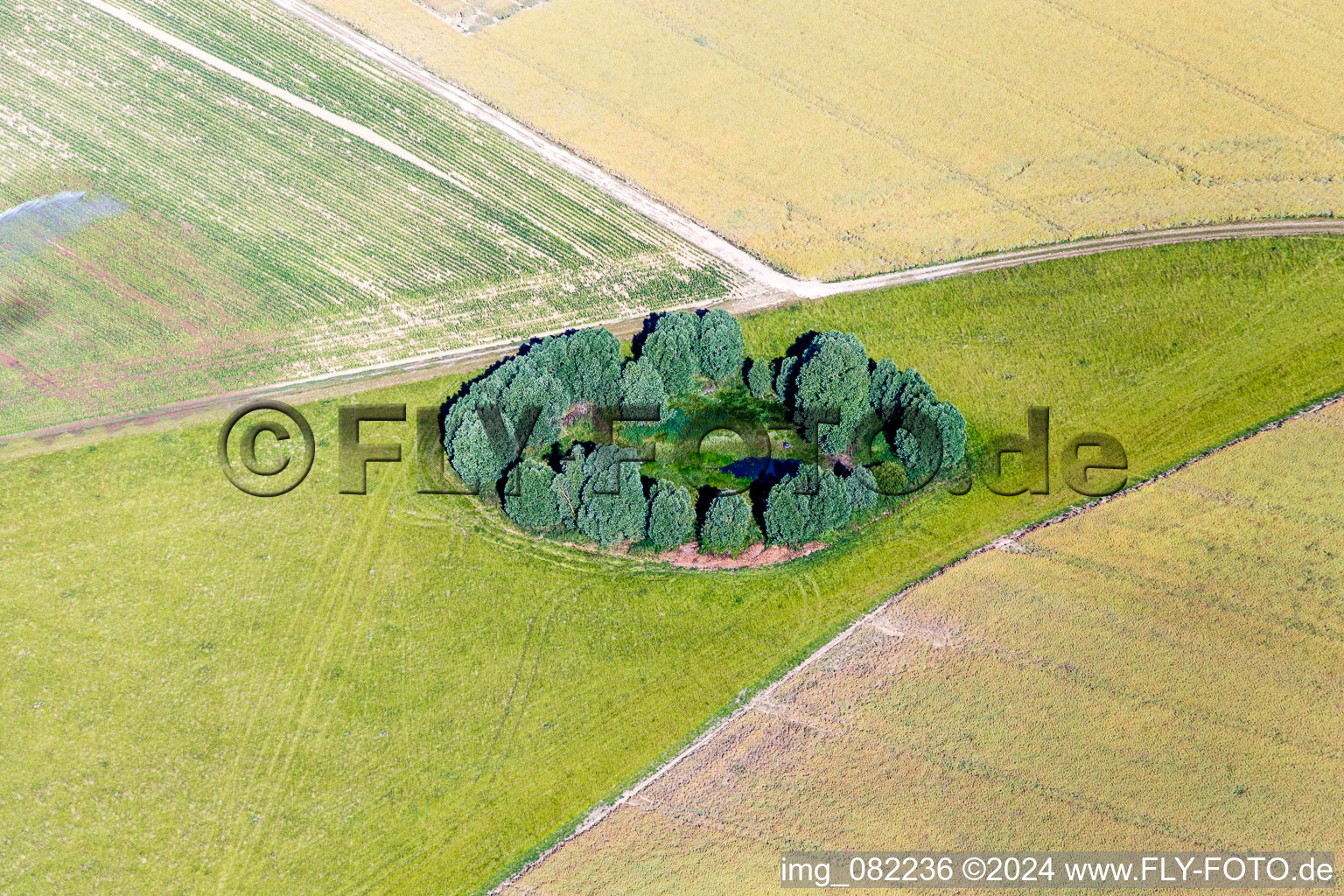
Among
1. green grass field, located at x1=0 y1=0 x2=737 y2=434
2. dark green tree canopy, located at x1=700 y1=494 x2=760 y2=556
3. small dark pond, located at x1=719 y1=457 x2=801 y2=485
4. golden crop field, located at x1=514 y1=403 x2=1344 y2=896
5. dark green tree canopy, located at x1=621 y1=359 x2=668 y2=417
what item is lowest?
golden crop field, located at x1=514 y1=403 x2=1344 y2=896

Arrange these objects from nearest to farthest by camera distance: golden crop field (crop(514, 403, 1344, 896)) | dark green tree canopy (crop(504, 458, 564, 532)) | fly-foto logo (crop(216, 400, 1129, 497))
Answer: golden crop field (crop(514, 403, 1344, 896)) < dark green tree canopy (crop(504, 458, 564, 532)) < fly-foto logo (crop(216, 400, 1129, 497))

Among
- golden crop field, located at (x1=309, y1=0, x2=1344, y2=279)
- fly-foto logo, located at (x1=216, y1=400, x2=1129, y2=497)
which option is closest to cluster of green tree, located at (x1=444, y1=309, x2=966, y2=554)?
fly-foto logo, located at (x1=216, y1=400, x2=1129, y2=497)

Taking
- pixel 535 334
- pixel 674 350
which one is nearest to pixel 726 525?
pixel 674 350

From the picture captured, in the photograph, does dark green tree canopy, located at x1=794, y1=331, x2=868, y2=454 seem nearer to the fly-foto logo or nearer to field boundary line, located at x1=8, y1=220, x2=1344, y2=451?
the fly-foto logo

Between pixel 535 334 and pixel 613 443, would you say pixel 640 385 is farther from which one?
pixel 535 334

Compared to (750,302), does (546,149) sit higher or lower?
higher

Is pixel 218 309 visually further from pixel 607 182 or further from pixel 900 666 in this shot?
pixel 900 666
